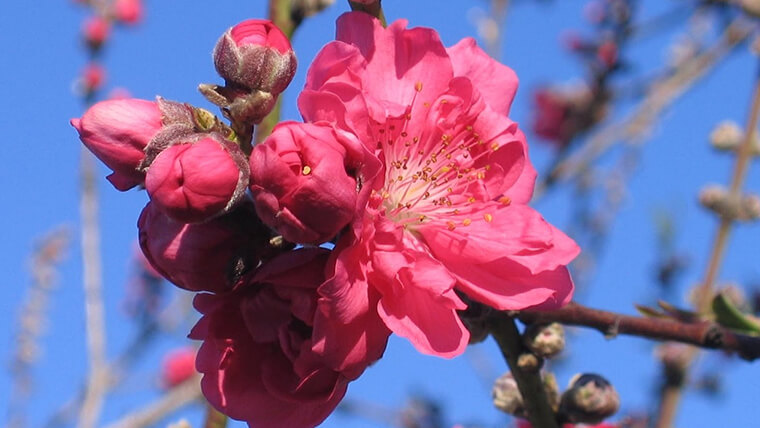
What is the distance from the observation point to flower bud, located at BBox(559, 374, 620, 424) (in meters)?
1.73

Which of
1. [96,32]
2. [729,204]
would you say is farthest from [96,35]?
[729,204]

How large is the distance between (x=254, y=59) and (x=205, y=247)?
0.28 meters

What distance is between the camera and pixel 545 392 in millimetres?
1661

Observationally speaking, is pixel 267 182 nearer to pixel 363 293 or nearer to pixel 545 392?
pixel 363 293

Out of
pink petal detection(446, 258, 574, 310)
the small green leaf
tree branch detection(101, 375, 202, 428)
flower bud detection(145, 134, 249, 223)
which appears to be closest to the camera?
flower bud detection(145, 134, 249, 223)

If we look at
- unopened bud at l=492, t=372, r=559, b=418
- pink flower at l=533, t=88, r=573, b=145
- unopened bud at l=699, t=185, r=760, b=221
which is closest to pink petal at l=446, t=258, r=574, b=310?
unopened bud at l=492, t=372, r=559, b=418

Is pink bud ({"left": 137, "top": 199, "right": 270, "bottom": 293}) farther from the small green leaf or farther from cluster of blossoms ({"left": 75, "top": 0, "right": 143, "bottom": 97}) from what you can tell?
cluster of blossoms ({"left": 75, "top": 0, "right": 143, "bottom": 97})

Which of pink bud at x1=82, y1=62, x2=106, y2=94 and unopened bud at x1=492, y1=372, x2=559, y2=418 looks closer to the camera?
unopened bud at x1=492, y1=372, x2=559, y2=418

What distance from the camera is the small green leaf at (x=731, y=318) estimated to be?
1.69 metres

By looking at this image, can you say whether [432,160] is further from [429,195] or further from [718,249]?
[718,249]

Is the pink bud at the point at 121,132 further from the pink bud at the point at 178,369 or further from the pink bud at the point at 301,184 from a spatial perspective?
the pink bud at the point at 178,369

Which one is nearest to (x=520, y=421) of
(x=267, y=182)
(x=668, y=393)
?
(x=668, y=393)

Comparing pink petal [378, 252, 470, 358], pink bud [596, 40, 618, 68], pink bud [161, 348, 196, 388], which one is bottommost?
pink bud [161, 348, 196, 388]

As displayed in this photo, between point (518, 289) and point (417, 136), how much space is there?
1.13ft
